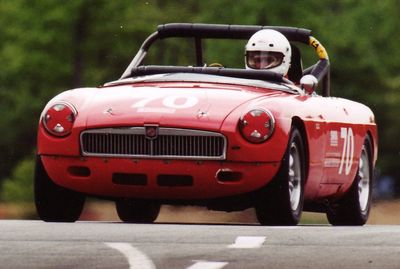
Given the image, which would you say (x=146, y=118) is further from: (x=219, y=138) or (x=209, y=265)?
(x=209, y=265)

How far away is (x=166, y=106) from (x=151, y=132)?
240 millimetres

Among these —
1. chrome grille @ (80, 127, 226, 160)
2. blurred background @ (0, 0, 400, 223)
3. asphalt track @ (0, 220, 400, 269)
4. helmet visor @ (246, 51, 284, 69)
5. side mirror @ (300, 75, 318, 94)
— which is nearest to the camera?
asphalt track @ (0, 220, 400, 269)

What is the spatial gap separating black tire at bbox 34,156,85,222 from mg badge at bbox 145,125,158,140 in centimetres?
84

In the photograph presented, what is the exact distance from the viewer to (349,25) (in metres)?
59.3

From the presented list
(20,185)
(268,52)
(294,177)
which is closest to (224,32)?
(268,52)

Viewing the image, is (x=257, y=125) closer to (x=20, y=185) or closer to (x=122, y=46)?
(x=20, y=185)

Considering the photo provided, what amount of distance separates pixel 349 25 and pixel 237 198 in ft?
155

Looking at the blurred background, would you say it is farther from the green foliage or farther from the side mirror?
the side mirror

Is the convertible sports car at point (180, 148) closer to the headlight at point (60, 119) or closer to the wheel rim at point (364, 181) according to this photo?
the headlight at point (60, 119)

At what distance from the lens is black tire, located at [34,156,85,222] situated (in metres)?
12.7

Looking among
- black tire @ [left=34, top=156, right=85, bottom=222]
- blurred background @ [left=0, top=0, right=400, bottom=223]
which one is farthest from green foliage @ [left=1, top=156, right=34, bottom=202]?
black tire @ [left=34, top=156, right=85, bottom=222]

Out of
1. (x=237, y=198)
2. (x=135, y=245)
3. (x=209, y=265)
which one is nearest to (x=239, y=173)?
(x=237, y=198)

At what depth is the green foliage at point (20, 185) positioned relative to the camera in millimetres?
53438

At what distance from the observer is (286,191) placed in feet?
40.7
